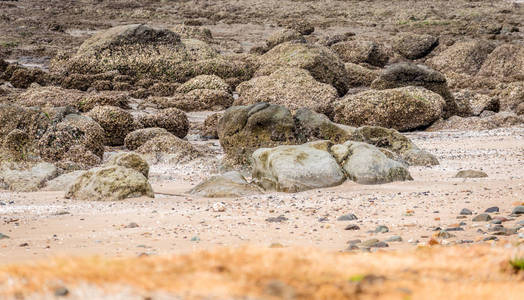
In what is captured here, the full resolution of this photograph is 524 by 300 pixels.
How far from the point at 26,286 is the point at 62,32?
1365 inches

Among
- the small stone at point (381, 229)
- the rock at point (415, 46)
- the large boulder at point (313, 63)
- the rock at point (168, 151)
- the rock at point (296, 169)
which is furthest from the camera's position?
the rock at point (415, 46)

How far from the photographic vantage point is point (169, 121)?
14.6 metres

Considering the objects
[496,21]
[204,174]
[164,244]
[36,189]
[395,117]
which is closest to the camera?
[164,244]

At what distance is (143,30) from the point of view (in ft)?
76.7

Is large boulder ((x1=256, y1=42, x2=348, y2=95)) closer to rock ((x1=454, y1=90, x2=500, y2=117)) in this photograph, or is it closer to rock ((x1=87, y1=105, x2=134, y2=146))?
rock ((x1=454, y1=90, x2=500, y2=117))

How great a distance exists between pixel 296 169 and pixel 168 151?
419 centimetres

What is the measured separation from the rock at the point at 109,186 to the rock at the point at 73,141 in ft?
9.22

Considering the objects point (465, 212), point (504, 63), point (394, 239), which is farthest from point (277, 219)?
point (504, 63)

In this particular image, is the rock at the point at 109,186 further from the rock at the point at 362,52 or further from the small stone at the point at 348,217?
the rock at the point at 362,52

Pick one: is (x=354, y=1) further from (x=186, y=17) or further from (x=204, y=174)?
(x=204, y=174)

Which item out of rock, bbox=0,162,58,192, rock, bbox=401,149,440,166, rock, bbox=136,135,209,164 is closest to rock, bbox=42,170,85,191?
rock, bbox=0,162,58,192

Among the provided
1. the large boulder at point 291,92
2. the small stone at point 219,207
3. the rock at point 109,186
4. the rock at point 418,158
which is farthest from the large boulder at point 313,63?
the small stone at point 219,207

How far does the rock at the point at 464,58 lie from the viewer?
26.1 m

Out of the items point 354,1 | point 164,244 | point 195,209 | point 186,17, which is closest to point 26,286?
point 164,244
